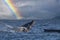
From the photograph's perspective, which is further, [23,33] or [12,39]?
[23,33]

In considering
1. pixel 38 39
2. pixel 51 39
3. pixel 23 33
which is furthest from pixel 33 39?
pixel 23 33

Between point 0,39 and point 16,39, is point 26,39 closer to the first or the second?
point 16,39

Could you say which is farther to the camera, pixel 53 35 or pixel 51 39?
pixel 53 35

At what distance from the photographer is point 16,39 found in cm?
8200

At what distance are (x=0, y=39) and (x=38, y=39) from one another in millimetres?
12238

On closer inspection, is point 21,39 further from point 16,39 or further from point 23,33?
point 23,33

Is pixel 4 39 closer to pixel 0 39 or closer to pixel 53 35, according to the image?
pixel 0 39

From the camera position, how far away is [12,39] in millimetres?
82062

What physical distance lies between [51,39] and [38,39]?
5.26m

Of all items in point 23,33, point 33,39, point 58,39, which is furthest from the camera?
point 23,33

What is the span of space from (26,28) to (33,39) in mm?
19403

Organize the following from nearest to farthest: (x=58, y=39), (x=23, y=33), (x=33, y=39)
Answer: (x=58, y=39) → (x=33, y=39) → (x=23, y=33)

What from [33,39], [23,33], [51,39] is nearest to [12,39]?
[33,39]

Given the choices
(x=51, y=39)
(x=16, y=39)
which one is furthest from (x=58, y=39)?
(x=16, y=39)
